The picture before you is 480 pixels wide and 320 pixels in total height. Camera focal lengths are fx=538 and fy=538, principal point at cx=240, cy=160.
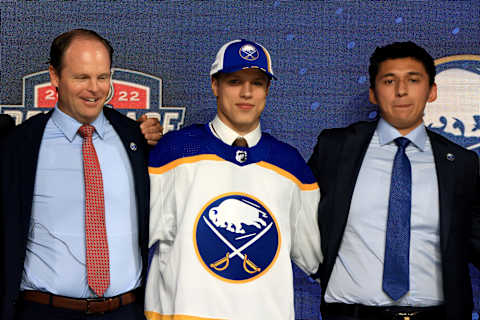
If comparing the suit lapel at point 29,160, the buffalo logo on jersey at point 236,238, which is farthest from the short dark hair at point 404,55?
the suit lapel at point 29,160

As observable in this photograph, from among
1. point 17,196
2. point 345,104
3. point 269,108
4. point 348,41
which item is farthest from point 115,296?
point 348,41

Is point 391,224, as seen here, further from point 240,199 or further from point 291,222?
point 240,199

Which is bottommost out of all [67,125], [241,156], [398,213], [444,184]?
[398,213]

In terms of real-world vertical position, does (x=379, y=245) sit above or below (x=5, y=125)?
below

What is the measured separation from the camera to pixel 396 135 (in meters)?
2.09

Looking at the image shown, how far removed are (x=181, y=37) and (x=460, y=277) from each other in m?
1.64

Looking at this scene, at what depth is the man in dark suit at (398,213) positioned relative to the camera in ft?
6.40

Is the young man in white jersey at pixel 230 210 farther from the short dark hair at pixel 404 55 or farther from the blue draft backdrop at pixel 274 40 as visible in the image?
the blue draft backdrop at pixel 274 40

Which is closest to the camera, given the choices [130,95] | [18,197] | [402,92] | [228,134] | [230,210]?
[18,197]

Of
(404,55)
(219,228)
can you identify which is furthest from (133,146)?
(404,55)

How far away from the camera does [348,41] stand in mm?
2658

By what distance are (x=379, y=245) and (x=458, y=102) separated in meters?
1.07

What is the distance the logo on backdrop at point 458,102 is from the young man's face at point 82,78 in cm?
160

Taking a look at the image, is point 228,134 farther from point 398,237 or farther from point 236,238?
point 398,237
